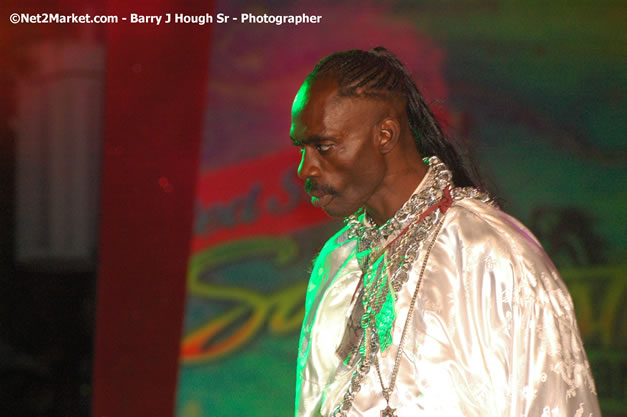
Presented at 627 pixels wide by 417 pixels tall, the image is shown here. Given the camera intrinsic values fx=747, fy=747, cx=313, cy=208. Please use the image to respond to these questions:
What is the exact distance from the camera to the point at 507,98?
11.6ft

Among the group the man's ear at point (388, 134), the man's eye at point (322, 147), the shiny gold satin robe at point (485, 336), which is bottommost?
the shiny gold satin robe at point (485, 336)

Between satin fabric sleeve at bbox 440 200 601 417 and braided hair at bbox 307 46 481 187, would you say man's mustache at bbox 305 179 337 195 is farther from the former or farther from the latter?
satin fabric sleeve at bbox 440 200 601 417

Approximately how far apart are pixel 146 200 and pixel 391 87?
217cm

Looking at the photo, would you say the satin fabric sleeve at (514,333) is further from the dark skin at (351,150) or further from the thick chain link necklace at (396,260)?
the dark skin at (351,150)

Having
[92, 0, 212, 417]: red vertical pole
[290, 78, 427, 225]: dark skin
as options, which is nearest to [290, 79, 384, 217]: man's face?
[290, 78, 427, 225]: dark skin

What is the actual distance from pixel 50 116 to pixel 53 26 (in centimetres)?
44

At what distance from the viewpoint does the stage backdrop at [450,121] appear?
352 cm

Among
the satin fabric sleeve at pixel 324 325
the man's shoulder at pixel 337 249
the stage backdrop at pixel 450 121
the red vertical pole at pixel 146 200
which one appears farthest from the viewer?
the red vertical pole at pixel 146 200

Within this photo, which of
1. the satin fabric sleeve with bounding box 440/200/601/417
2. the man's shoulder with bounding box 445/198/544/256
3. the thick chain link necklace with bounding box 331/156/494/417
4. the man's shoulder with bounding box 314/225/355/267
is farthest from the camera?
the man's shoulder with bounding box 314/225/355/267

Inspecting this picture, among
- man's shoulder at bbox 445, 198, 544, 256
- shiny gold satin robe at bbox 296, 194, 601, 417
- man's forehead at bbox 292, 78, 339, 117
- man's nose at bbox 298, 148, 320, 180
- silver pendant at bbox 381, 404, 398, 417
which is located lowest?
silver pendant at bbox 381, 404, 398, 417

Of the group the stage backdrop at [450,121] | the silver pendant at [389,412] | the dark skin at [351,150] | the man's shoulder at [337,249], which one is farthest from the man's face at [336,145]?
the stage backdrop at [450,121]

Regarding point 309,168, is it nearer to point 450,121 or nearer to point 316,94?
point 316,94

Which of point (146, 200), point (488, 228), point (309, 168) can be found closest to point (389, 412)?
point (488, 228)

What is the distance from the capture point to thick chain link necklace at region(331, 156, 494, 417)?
1721 millimetres
